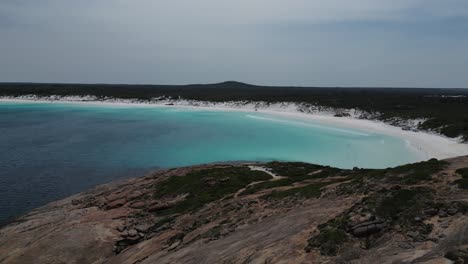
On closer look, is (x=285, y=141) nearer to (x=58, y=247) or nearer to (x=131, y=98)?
(x=58, y=247)

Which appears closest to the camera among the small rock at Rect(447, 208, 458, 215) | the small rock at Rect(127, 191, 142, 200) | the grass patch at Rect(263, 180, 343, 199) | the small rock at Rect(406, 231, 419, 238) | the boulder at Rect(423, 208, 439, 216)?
the small rock at Rect(406, 231, 419, 238)

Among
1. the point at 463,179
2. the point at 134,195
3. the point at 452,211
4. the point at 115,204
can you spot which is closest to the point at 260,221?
the point at 452,211

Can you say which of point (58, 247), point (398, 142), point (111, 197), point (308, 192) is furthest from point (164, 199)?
point (398, 142)

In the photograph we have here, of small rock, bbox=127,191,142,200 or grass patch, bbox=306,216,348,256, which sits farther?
small rock, bbox=127,191,142,200

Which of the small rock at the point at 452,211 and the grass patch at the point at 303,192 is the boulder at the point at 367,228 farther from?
the grass patch at the point at 303,192

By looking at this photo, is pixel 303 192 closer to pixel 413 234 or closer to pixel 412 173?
pixel 412 173

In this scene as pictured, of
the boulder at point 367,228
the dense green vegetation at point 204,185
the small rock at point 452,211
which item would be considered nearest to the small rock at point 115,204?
the dense green vegetation at point 204,185

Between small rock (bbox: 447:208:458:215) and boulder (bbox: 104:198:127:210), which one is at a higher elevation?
small rock (bbox: 447:208:458:215)

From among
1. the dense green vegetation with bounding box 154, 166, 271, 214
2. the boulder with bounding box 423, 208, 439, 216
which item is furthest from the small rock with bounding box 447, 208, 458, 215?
the dense green vegetation with bounding box 154, 166, 271, 214

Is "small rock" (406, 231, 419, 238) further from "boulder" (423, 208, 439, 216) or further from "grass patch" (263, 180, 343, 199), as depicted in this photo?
"grass patch" (263, 180, 343, 199)
